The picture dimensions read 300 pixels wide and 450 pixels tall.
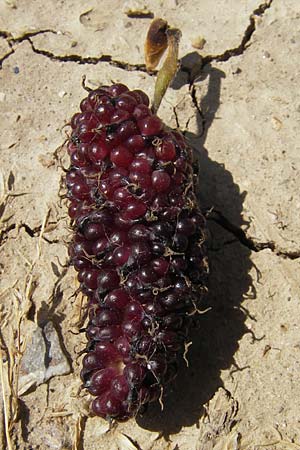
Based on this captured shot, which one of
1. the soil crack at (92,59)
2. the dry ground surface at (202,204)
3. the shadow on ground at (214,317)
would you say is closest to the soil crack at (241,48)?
the dry ground surface at (202,204)

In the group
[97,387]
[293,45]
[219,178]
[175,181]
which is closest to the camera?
[97,387]

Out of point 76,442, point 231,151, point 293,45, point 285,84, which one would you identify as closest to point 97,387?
point 76,442

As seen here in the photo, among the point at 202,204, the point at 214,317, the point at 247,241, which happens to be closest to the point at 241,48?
the point at 202,204

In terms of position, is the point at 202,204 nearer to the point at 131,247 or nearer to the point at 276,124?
the point at 276,124

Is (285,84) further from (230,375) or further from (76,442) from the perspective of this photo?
(76,442)

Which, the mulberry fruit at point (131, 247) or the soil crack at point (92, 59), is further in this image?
the soil crack at point (92, 59)

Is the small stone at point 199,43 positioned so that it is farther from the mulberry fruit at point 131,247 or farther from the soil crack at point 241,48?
the mulberry fruit at point 131,247

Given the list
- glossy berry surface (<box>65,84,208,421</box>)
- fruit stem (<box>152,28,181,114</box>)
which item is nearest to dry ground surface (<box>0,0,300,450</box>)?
fruit stem (<box>152,28,181,114</box>)
